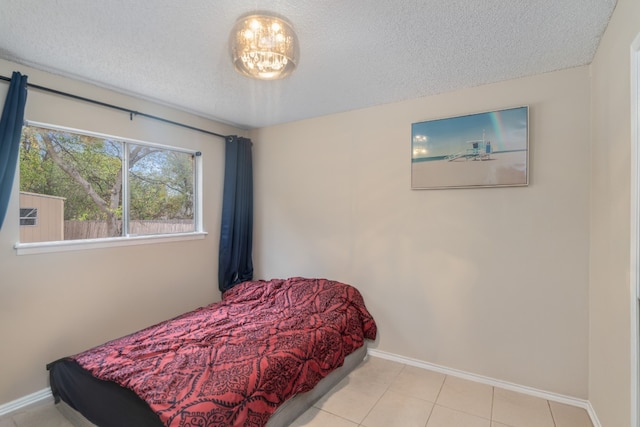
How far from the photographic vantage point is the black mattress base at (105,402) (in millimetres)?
1521

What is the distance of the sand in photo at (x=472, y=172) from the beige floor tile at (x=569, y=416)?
5.22 ft

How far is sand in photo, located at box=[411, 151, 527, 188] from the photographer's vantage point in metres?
2.27

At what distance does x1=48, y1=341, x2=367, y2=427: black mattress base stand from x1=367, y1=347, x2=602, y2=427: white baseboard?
0.77 m

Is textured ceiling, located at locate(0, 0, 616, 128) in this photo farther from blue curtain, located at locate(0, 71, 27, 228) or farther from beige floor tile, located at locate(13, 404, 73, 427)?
beige floor tile, located at locate(13, 404, 73, 427)

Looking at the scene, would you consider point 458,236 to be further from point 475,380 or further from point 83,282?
point 83,282

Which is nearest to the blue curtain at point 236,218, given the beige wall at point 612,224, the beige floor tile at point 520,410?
the beige floor tile at point 520,410

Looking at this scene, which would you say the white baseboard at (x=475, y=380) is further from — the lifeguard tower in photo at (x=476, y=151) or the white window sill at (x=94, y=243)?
the lifeguard tower in photo at (x=476, y=151)

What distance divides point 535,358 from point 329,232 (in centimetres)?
199

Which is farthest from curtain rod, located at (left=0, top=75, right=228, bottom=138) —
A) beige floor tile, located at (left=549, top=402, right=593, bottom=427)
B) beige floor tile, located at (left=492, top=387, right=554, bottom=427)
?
beige floor tile, located at (left=549, top=402, right=593, bottom=427)

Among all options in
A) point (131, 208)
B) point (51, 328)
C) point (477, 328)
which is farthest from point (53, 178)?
point (477, 328)

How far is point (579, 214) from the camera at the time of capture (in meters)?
2.11

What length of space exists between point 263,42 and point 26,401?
2851mm

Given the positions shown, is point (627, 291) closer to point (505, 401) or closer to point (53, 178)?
point (505, 401)

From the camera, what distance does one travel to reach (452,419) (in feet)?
6.46
